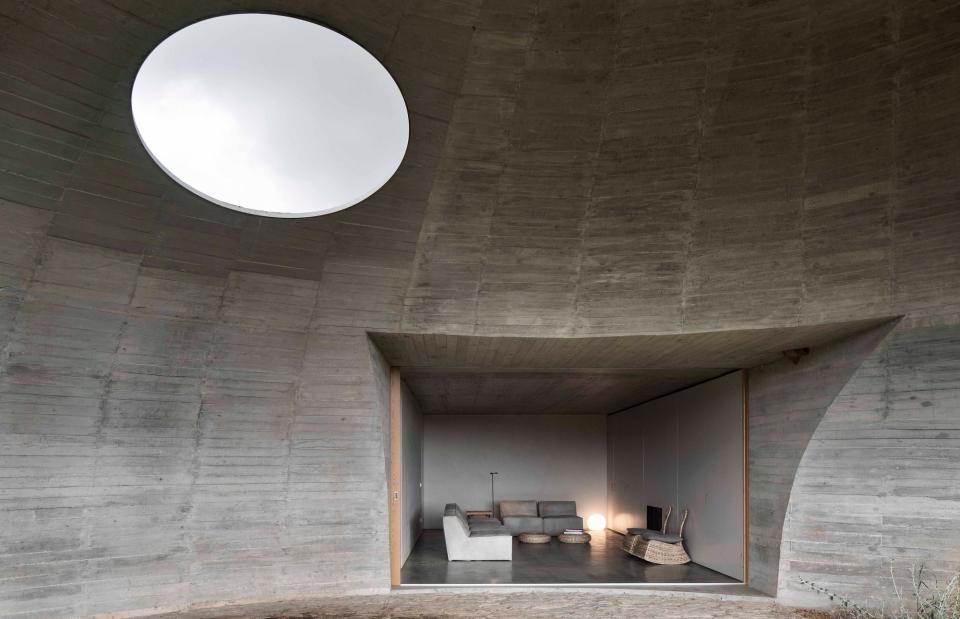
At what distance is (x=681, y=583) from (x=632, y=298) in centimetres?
421

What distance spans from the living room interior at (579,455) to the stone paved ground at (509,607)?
1.93ft

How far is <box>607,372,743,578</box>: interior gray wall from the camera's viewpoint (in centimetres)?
1059

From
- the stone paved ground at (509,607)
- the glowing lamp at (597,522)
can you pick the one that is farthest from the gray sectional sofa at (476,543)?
the glowing lamp at (597,522)

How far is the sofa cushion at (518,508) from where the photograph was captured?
56.7ft

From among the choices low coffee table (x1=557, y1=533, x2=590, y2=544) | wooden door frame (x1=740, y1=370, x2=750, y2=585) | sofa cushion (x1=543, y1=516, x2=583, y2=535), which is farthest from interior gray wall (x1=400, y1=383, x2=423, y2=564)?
wooden door frame (x1=740, y1=370, x2=750, y2=585)

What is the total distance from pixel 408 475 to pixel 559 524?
15.8ft

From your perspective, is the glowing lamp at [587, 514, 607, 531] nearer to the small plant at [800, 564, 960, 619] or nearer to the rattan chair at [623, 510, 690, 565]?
the rattan chair at [623, 510, 690, 565]

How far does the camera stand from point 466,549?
11.9 m

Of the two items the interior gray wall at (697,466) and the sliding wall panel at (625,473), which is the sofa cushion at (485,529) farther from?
the sliding wall panel at (625,473)

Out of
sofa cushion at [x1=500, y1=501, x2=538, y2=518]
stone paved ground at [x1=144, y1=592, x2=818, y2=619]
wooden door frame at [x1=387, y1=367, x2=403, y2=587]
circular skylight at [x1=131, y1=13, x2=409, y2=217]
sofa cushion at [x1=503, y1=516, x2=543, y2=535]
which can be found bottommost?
stone paved ground at [x1=144, y1=592, x2=818, y2=619]

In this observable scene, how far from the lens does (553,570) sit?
11.1 meters

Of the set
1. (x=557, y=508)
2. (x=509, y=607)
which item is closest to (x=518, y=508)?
(x=557, y=508)

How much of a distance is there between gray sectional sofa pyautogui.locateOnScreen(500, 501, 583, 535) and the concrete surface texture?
23.9 feet

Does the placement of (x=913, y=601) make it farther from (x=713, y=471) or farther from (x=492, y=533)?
(x=492, y=533)
